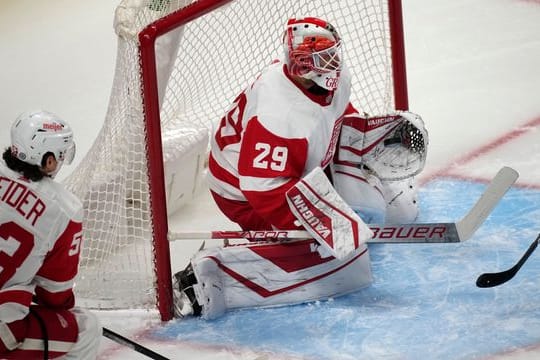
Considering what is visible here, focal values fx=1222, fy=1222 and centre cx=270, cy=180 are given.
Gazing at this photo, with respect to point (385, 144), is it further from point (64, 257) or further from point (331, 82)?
point (64, 257)

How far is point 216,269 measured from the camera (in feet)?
10.3

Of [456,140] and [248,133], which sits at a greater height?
[248,133]

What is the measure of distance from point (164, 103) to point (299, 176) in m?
0.54

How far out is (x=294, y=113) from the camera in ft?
9.95

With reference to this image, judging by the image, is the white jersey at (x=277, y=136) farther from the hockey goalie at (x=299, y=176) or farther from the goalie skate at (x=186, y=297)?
the goalie skate at (x=186, y=297)

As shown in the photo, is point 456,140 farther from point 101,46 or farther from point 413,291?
point 101,46

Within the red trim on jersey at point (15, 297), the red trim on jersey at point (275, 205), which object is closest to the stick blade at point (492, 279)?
the red trim on jersey at point (275, 205)

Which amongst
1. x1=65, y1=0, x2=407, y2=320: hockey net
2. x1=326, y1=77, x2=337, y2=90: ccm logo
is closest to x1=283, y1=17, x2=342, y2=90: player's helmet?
x1=326, y1=77, x2=337, y2=90: ccm logo

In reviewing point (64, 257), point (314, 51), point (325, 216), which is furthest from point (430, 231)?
point (64, 257)

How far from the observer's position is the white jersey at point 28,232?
2.56m

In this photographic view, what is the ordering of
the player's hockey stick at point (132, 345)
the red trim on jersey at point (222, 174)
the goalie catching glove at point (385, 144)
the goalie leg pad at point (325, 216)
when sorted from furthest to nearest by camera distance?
the goalie catching glove at point (385, 144) → the red trim on jersey at point (222, 174) → the goalie leg pad at point (325, 216) → the player's hockey stick at point (132, 345)

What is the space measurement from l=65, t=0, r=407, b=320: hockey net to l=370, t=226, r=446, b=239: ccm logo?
545 millimetres

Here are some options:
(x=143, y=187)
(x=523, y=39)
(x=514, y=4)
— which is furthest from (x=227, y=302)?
(x=514, y=4)

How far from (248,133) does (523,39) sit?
2058 mm
